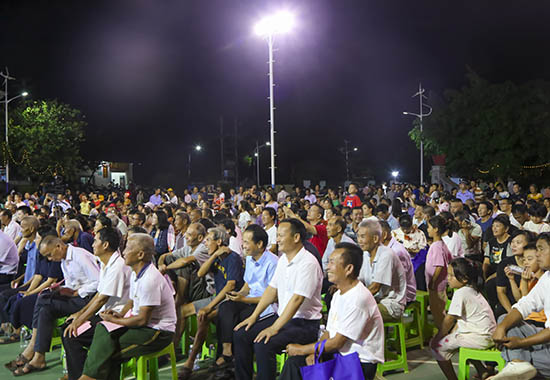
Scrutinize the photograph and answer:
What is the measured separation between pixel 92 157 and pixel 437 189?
26.3 metres

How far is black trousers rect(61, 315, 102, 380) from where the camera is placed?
4.77 metres

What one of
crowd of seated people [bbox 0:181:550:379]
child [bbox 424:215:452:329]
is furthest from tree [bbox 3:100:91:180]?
child [bbox 424:215:452:329]

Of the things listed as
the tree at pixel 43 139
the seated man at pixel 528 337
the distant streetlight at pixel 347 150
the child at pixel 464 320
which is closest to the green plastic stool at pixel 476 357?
the child at pixel 464 320

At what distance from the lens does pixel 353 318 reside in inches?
141

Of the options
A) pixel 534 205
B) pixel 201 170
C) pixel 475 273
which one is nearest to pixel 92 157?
pixel 201 170

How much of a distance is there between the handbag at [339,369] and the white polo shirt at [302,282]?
0.76 m

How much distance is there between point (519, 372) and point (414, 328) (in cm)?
230

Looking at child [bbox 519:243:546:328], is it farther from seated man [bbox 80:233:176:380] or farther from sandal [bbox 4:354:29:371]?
sandal [bbox 4:354:29:371]

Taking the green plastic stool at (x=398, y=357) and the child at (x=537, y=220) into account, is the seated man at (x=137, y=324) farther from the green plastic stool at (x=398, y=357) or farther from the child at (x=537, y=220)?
the child at (x=537, y=220)

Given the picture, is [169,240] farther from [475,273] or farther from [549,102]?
[549,102]

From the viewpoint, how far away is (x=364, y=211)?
9.31 m

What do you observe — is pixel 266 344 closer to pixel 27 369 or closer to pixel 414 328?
pixel 414 328

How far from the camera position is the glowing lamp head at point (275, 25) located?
14.3 m

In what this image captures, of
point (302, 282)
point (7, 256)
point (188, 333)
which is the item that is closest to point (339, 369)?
point (302, 282)
